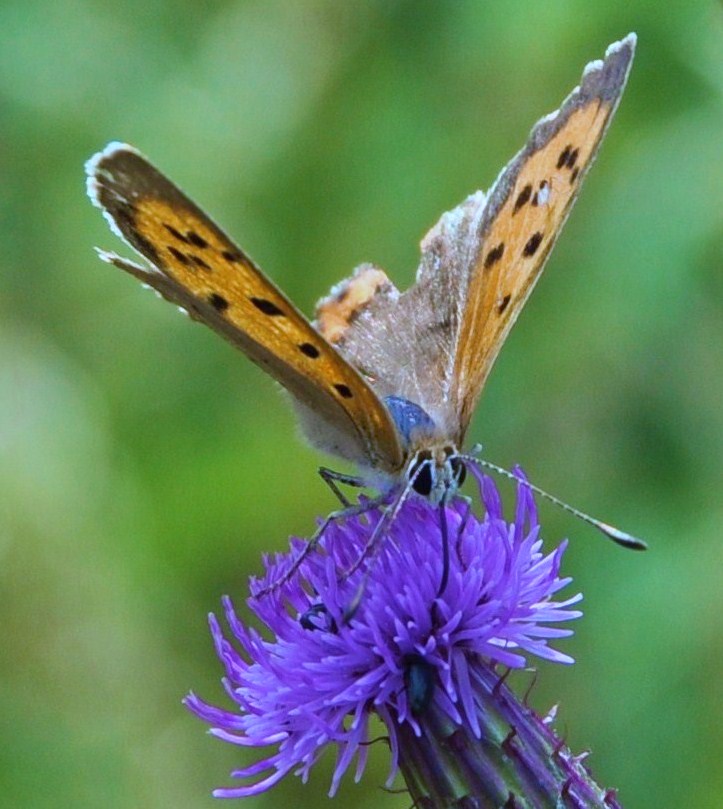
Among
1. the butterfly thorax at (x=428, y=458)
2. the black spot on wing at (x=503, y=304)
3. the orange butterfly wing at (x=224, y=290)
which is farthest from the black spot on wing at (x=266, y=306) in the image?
the black spot on wing at (x=503, y=304)

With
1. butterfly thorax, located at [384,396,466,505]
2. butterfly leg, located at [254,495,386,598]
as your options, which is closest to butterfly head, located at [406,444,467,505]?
butterfly thorax, located at [384,396,466,505]

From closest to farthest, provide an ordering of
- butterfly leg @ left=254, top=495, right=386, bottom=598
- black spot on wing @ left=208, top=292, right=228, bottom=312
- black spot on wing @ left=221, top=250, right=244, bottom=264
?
black spot on wing @ left=221, top=250, right=244, bottom=264 → black spot on wing @ left=208, top=292, right=228, bottom=312 → butterfly leg @ left=254, top=495, right=386, bottom=598

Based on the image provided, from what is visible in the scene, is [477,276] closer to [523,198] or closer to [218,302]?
[523,198]

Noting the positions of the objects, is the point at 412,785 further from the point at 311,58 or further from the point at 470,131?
the point at 311,58

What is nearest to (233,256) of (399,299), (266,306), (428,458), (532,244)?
(266,306)

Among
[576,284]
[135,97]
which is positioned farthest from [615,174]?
[135,97]

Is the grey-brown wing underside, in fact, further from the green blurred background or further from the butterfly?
the green blurred background

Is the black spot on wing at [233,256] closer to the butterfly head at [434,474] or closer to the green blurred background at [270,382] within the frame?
the butterfly head at [434,474]

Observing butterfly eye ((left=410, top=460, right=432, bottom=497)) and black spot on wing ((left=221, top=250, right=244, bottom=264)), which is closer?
black spot on wing ((left=221, top=250, right=244, bottom=264))
